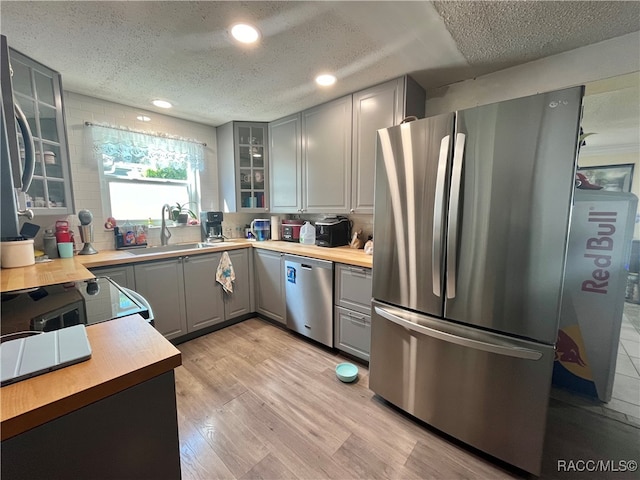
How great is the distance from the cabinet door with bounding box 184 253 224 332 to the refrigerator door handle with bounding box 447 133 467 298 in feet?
7.10

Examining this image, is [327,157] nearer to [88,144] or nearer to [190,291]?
[190,291]

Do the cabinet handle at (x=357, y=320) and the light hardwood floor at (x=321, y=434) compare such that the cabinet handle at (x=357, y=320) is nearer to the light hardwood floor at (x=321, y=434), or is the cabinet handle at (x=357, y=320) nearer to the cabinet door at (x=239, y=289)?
the light hardwood floor at (x=321, y=434)

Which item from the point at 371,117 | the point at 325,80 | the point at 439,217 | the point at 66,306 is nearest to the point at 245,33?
the point at 325,80

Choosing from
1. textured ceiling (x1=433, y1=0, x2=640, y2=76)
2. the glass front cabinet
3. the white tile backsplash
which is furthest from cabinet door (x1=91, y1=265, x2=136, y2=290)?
textured ceiling (x1=433, y1=0, x2=640, y2=76)

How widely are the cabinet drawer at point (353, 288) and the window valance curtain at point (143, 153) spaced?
218 centimetres

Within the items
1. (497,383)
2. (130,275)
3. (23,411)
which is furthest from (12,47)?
(497,383)

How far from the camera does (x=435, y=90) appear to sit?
2.24m

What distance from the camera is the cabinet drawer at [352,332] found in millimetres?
2086

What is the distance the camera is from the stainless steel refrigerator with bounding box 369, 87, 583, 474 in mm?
1138

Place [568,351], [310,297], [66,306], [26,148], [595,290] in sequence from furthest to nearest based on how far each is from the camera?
[310,297]
[568,351]
[595,290]
[66,306]
[26,148]

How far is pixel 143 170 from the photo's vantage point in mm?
2795

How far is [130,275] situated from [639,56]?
143 inches

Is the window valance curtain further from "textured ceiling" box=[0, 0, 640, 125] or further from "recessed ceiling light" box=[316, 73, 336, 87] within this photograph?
"recessed ceiling light" box=[316, 73, 336, 87]

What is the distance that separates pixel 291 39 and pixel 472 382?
6.96 ft
